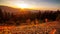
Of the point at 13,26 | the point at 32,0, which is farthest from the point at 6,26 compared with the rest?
the point at 32,0

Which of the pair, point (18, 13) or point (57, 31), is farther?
point (57, 31)

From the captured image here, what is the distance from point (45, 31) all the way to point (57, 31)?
0.29 metres

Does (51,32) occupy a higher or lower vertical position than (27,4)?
lower

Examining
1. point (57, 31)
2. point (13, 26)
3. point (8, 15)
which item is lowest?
point (57, 31)

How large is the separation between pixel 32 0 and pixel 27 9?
0.73 ft

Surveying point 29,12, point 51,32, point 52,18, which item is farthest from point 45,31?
point 29,12

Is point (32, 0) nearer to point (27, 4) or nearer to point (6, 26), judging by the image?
point (27, 4)

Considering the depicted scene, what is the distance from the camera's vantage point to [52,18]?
9.45 feet

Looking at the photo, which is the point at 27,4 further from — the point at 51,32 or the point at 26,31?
the point at 51,32

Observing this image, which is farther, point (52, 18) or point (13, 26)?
point (52, 18)

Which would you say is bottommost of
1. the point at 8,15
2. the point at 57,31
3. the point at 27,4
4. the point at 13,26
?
the point at 57,31

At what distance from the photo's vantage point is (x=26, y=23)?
A: 275 cm

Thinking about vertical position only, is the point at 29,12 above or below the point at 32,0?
below

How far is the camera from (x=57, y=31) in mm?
2936
